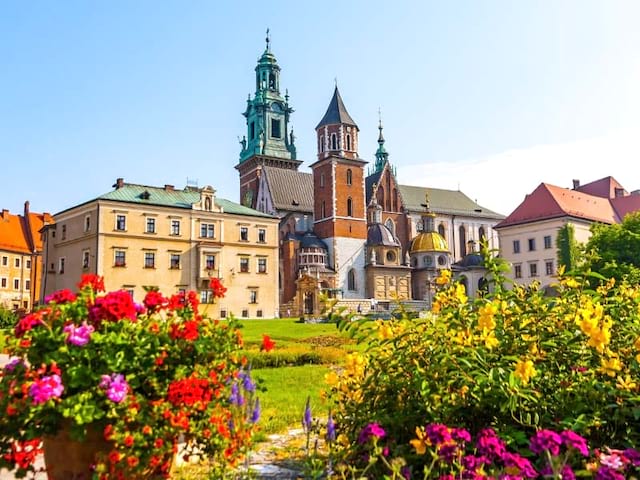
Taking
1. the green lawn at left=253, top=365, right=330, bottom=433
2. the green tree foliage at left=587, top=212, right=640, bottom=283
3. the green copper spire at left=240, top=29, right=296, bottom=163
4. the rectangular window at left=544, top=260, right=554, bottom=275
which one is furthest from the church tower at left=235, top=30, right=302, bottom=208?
the green lawn at left=253, top=365, right=330, bottom=433

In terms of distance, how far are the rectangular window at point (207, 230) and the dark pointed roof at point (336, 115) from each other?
23.3 m

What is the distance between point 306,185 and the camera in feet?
233

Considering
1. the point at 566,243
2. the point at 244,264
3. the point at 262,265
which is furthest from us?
the point at 566,243

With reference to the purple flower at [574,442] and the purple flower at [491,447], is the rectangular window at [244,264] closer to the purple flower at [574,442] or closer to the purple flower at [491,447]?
the purple flower at [491,447]

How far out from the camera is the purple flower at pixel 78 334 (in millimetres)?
3916

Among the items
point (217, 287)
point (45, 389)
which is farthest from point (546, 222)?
point (45, 389)

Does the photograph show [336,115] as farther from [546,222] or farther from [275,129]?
[546,222]

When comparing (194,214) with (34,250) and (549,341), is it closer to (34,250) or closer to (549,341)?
(34,250)

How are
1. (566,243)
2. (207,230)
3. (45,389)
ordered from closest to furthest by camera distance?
(45,389)
(207,230)
(566,243)

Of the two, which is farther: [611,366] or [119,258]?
[119,258]

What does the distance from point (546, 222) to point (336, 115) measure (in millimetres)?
24051

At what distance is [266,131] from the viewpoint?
251ft

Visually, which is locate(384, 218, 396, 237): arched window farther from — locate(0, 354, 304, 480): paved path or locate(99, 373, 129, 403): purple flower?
locate(99, 373, 129, 403): purple flower

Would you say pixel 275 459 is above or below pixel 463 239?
below
